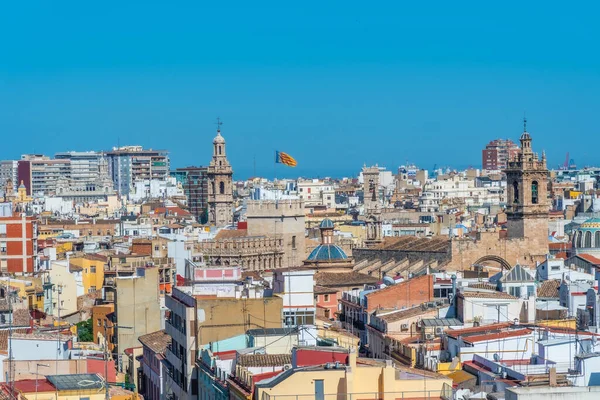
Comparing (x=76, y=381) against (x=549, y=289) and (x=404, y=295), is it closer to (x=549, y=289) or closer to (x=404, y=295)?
(x=404, y=295)

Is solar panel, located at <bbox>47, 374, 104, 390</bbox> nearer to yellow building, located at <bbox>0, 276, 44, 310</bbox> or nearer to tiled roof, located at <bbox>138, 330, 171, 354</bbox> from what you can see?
tiled roof, located at <bbox>138, 330, 171, 354</bbox>

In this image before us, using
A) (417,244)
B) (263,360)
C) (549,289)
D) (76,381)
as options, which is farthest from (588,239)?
(76,381)

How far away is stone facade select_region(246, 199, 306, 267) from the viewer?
247 feet

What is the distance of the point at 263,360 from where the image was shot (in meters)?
26.4

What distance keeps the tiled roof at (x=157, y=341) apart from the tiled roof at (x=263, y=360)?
9.04 m

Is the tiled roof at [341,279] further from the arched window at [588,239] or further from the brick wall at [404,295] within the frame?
the brick wall at [404,295]

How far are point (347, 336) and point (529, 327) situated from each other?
13.0 ft

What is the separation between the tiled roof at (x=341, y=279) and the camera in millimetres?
51031

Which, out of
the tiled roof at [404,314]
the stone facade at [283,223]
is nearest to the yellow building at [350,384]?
the tiled roof at [404,314]


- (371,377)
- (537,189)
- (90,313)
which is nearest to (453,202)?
(537,189)

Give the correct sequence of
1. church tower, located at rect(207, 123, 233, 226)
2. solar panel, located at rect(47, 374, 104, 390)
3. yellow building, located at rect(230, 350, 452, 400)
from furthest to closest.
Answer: church tower, located at rect(207, 123, 233, 226) → solar panel, located at rect(47, 374, 104, 390) → yellow building, located at rect(230, 350, 452, 400)

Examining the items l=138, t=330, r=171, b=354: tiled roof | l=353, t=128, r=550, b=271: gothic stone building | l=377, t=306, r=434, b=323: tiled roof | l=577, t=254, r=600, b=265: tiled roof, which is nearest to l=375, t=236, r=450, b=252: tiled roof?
l=353, t=128, r=550, b=271: gothic stone building

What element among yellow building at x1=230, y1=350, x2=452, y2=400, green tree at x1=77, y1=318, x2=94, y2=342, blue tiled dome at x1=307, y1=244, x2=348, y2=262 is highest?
blue tiled dome at x1=307, y1=244, x2=348, y2=262

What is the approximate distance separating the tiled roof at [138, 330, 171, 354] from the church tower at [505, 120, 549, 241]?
2645 centimetres
